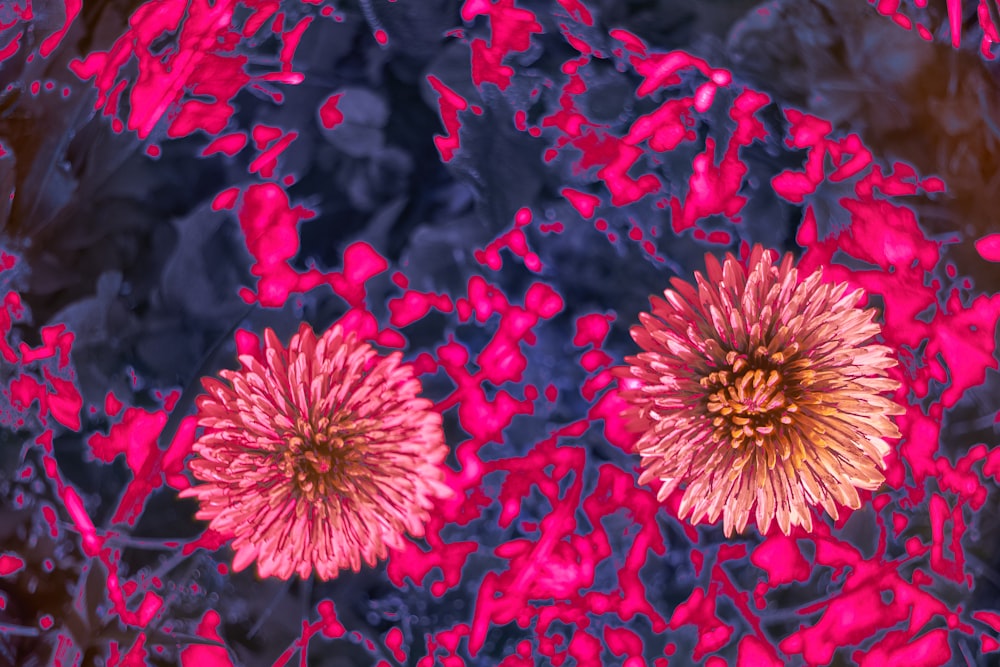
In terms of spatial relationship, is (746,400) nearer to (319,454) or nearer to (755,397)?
(755,397)

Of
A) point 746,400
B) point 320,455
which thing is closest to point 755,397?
point 746,400

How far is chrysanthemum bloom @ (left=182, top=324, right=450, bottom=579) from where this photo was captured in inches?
10.1

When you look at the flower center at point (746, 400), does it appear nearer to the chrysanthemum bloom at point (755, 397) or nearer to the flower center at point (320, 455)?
the chrysanthemum bloom at point (755, 397)

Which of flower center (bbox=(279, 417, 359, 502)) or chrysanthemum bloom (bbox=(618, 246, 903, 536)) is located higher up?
chrysanthemum bloom (bbox=(618, 246, 903, 536))

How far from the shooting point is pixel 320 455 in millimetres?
258

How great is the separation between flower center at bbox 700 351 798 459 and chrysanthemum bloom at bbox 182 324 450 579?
9 centimetres

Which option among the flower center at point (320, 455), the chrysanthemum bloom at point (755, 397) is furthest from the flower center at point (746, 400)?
the flower center at point (320, 455)

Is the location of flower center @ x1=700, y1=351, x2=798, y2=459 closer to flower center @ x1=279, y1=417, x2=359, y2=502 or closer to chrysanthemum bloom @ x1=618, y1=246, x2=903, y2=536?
chrysanthemum bloom @ x1=618, y1=246, x2=903, y2=536

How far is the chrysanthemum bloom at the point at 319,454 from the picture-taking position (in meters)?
0.26

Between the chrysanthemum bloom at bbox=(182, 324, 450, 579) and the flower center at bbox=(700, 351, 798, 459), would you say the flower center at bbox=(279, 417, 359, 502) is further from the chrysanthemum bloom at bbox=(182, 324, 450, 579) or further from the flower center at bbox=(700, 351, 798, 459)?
the flower center at bbox=(700, 351, 798, 459)

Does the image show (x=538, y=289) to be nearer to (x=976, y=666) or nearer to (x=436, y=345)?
(x=436, y=345)

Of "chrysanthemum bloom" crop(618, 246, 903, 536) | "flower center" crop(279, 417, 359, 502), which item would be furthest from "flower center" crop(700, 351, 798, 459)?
"flower center" crop(279, 417, 359, 502)

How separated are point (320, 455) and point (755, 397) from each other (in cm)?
15

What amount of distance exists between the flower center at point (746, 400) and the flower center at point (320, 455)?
0.41ft
